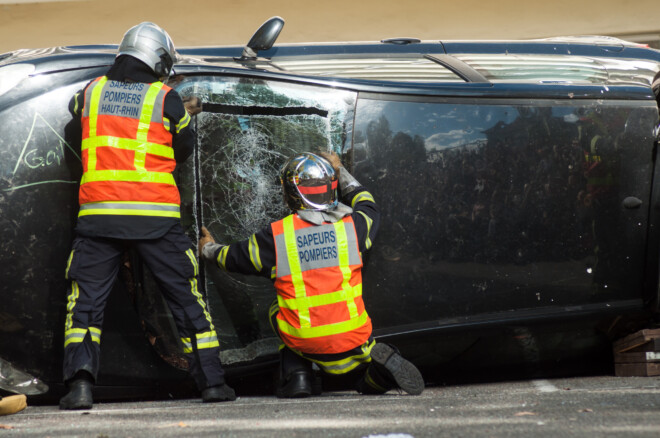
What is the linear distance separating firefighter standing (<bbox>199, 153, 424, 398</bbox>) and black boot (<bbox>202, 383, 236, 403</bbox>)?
0.30 m

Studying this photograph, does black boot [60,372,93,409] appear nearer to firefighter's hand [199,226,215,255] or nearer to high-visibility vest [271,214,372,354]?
firefighter's hand [199,226,215,255]

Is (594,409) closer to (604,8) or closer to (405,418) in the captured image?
(405,418)

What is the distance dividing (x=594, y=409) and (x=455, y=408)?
19.2 inches

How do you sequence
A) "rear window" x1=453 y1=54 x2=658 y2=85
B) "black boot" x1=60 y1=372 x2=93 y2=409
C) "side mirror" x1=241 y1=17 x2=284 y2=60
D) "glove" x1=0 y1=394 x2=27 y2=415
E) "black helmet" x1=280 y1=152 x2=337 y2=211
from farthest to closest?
"side mirror" x1=241 y1=17 x2=284 y2=60 → "rear window" x1=453 y1=54 x2=658 y2=85 → "black helmet" x1=280 y1=152 x2=337 y2=211 → "black boot" x1=60 y1=372 x2=93 y2=409 → "glove" x1=0 y1=394 x2=27 y2=415

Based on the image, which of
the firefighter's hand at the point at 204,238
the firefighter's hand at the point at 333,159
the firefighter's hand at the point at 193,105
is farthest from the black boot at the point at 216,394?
the firefighter's hand at the point at 193,105

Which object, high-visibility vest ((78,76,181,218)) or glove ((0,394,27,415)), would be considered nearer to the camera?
glove ((0,394,27,415))

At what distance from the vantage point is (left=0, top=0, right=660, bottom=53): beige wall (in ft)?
27.6

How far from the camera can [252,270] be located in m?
3.41

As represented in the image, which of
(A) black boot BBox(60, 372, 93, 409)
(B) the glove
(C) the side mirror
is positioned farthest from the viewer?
(C) the side mirror

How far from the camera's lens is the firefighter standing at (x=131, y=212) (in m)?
3.29

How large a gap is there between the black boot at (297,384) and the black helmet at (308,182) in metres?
0.70

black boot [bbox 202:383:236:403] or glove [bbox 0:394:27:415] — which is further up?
glove [bbox 0:394:27:415]

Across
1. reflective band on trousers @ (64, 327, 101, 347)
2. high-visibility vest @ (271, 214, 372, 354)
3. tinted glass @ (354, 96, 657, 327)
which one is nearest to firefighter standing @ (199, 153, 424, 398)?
high-visibility vest @ (271, 214, 372, 354)

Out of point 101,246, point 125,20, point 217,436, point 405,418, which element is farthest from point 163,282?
point 125,20
